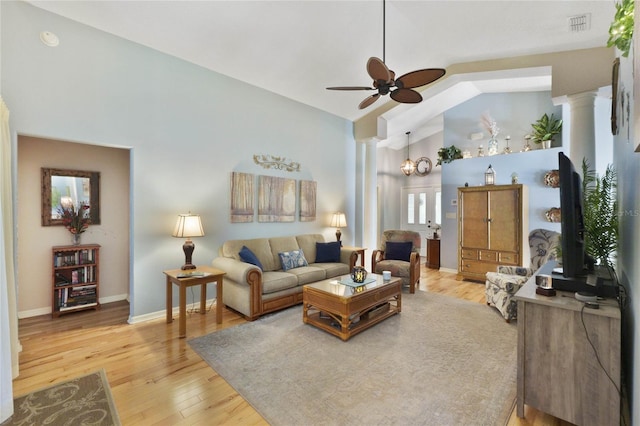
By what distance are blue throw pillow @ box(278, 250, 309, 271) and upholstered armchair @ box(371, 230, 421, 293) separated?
1386 mm

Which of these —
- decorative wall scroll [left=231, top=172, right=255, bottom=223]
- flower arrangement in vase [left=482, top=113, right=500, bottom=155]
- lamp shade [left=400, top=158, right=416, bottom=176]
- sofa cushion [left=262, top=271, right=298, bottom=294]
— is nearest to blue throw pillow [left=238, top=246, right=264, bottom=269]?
sofa cushion [left=262, top=271, right=298, bottom=294]

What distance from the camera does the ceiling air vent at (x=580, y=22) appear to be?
10.1 ft

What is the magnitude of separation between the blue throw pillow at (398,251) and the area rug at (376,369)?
5.12 ft

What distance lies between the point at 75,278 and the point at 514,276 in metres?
5.73

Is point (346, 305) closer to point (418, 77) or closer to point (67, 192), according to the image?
point (418, 77)

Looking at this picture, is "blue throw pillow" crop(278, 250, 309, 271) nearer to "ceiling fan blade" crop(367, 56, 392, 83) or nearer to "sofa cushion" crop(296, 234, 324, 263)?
"sofa cushion" crop(296, 234, 324, 263)

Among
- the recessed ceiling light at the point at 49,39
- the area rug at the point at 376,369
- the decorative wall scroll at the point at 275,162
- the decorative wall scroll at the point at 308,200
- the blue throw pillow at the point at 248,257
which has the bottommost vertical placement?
the area rug at the point at 376,369

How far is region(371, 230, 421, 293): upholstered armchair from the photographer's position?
462 centimetres

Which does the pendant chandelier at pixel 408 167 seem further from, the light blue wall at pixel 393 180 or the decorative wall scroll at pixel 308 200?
the decorative wall scroll at pixel 308 200

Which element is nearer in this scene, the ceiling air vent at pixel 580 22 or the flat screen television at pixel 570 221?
the flat screen television at pixel 570 221

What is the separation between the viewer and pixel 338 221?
5527 mm

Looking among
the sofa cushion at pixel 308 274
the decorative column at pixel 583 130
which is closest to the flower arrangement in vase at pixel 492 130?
the decorative column at pixel 583 130

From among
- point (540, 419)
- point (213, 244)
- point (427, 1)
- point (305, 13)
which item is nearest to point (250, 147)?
point (213, 244)

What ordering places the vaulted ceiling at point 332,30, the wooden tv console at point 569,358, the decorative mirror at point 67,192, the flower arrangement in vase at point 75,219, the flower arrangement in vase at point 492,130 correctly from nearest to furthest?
the wooden tv console at point 569,358 → the vaulted ceiling at point 332,30 → the decorative mirror at point 67,192 → the flower arrangement in vase at point 75,219 → the flower arrangement in vase at point 492,130
